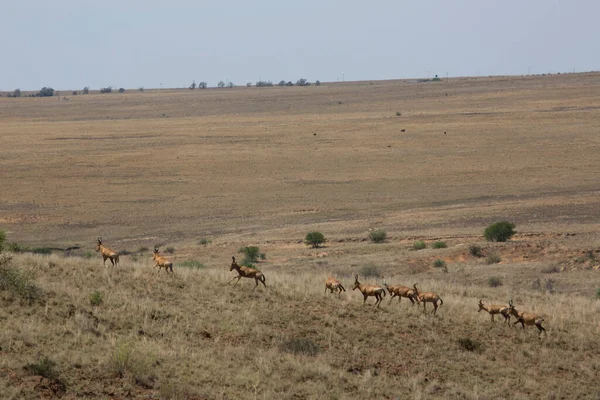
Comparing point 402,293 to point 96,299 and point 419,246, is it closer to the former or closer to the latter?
point 96,299

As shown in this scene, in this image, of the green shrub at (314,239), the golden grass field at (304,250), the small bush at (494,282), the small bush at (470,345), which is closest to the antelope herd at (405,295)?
the golden grass field at (304,250)

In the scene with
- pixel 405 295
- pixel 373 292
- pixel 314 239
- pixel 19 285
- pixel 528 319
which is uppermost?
pixel 19 285

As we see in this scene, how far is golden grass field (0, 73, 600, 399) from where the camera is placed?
15.0 metres

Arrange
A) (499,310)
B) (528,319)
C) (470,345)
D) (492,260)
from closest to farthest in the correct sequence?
(470,345), (528,319), (499,310), (492,260)

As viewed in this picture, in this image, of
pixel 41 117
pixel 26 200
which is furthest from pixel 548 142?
pixel 41 117

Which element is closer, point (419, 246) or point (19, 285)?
point (19, 285)

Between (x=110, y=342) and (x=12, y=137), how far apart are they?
85741 millimetres

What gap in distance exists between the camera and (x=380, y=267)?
32.3 m

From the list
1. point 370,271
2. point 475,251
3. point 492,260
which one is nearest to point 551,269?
point 492,260

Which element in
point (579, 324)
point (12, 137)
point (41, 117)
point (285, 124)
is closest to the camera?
point (579, 324)

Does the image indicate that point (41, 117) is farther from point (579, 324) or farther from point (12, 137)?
point (579, 324)

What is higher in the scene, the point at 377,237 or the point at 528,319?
the point at 528,319

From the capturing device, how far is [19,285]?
16406 mm

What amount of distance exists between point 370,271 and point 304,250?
8223mm
